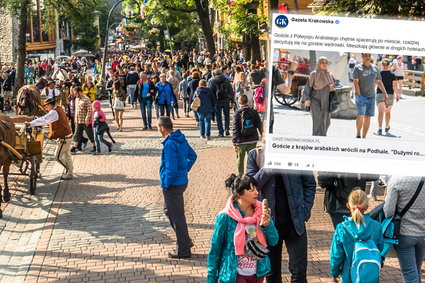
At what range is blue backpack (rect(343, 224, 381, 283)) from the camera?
5113 mm

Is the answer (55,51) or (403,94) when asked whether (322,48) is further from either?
(55,51)

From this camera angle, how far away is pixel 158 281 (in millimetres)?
7180

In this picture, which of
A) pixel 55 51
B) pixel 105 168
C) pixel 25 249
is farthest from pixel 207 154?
pixel 55 51

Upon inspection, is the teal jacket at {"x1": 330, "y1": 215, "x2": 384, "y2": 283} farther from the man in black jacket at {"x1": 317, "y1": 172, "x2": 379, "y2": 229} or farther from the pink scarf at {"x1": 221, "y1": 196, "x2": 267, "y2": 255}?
the man in black jacket at {"x1": 317, "y1": 172, "x2": 379, "y2": 229}

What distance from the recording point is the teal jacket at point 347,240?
16.9ft

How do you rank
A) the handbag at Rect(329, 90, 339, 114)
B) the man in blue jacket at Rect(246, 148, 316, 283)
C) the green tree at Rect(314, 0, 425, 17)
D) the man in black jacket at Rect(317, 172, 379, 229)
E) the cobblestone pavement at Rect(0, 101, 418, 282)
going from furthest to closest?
the green tree at Rect(314, 0, 425, 17)
the cobblestone pavement at Rect(0, 101, 418, 282)
the man in black jacket at Rect(317, 172, 379, 229)
the man in blue jacket at Rect(246, 148, 316, 283)
the handbag at Rect(329, 90, 339, 114)

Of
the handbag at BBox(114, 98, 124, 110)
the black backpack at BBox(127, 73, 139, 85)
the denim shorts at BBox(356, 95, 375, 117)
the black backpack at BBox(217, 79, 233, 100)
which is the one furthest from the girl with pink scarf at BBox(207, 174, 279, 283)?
the black backpack at BBox(127, 73, 139, 85)

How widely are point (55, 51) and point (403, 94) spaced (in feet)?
296

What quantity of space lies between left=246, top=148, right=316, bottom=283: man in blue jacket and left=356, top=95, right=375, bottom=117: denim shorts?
4.59 ft

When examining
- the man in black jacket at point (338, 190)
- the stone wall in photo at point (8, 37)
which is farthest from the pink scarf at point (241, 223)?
the stone wall in photo at point (8, 37)

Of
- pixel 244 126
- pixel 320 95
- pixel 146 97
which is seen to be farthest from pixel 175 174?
pixel 146 97

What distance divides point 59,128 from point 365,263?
28.0 ft

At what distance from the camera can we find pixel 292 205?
5.80 meters

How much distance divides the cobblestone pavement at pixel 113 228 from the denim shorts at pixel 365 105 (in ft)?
10.6
